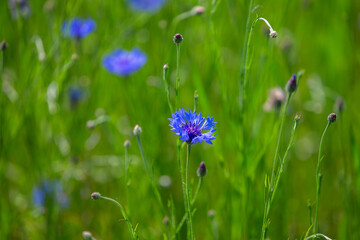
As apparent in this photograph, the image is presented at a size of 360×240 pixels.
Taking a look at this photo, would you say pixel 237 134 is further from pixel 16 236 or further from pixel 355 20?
pixel 355 20

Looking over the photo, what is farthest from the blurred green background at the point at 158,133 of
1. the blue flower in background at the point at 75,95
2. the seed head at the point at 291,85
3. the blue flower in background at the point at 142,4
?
the blue flower in background at the point at 142,4

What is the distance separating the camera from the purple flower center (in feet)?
3.15

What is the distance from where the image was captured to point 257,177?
1.51m

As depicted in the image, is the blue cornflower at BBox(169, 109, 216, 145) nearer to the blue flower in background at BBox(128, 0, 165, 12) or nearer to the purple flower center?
the purple flower center

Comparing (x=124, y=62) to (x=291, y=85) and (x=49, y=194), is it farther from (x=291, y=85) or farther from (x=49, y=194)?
(x=291, y=85)

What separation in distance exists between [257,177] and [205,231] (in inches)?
12.7

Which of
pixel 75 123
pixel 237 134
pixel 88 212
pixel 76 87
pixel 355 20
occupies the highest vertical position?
pixel 355 20

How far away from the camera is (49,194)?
5.05 feet

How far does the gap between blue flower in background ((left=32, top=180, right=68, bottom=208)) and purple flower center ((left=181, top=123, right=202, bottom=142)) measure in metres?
0.78

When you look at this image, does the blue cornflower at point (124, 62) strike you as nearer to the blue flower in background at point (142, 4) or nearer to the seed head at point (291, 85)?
the blue flower in background at point (142, 4)

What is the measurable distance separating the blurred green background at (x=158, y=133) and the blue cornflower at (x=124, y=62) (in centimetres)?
7

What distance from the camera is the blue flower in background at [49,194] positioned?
1545mm

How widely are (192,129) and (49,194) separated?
2.58ft

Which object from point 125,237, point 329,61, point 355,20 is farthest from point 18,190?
point 355,20
